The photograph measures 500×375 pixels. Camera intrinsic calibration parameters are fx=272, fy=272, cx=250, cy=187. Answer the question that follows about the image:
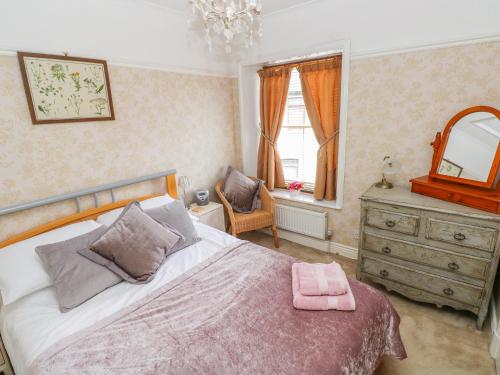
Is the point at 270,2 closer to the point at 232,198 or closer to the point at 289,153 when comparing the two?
the point at 289,153

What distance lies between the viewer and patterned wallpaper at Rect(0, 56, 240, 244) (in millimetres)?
1938

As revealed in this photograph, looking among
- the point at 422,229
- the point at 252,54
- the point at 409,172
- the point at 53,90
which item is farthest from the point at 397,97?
the point at 53,90

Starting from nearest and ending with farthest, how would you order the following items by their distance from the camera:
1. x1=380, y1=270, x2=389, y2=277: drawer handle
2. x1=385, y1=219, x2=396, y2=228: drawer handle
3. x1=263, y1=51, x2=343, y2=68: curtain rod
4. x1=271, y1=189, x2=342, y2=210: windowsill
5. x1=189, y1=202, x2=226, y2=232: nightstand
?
x1=385, y1=219, x2=396, y2=228: drawer handle, x1=380, y1=270, x2=389, y2=277: drawer handle, x1=263, y1=51, x2=343, y2=68: curtain rod, x1=189, y1=202, x2=226, y2=232: nightstand, x1=271, y1=189, x2=342, y2=210: windowsill

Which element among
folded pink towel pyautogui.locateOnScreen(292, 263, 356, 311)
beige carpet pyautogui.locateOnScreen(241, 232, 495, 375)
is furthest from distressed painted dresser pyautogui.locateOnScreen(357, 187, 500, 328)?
folded pink towel pyautogui.locateOnScreen(292, 263, 356, 311)

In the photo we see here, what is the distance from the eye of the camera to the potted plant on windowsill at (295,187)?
350cm

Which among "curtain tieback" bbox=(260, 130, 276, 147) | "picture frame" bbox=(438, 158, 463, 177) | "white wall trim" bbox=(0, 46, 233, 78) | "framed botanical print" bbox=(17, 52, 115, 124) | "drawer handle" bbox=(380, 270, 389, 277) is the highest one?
"white wall trim" bbox=(0, 46, 233, 78)

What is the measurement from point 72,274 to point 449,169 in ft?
9.12

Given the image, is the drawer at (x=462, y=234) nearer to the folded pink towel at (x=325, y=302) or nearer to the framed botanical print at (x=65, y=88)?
the folded pink towel at (x=325, y=302)

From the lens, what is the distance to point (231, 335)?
1343mm

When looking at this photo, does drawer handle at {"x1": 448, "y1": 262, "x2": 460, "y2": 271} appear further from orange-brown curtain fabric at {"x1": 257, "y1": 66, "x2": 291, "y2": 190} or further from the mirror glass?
orange-brown curtain fabric at {"x1": 257, "y1": 66, "x2": 291, "y2": 190}

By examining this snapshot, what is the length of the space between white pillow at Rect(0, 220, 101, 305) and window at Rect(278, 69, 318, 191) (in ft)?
8.30

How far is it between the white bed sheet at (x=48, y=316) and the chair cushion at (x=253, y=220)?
3.93 feet

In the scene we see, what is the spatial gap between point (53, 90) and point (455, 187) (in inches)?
123

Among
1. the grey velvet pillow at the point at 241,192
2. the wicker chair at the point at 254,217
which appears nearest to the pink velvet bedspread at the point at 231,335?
the wicker chair at the point at 254,217
